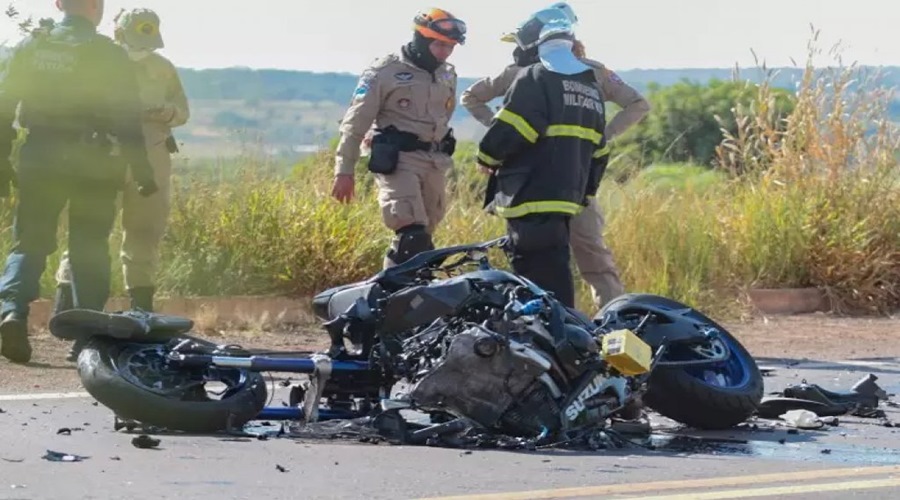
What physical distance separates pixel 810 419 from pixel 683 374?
691 mm

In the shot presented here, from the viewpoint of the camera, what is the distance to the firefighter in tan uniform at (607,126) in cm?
1051

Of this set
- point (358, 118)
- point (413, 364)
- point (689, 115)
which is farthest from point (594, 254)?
point (689, 115)

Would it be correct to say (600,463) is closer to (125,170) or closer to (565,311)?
(565,311)

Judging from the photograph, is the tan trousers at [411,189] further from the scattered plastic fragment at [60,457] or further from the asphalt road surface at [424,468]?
the scattered plastic fragment at [60,457]

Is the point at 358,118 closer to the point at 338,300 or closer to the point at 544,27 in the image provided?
A: the point at 544,27

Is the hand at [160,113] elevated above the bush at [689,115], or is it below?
above

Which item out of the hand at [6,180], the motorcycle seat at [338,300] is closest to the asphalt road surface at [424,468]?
the motorcycle seat at [338,300]

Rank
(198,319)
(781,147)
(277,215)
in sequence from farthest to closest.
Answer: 1. (781,147)
2. (277,215)
3. (198,319)

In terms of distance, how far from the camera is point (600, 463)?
6.64 m

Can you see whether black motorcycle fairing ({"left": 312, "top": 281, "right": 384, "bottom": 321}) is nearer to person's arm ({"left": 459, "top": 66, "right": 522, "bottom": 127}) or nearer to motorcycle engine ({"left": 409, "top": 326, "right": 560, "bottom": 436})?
motorcycle engine ({"left": 409, "top": 326, "right": 560, "bottom": 436})

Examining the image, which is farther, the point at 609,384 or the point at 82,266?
the point at 82,266

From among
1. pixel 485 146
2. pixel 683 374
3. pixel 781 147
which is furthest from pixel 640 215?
pixel 683 374

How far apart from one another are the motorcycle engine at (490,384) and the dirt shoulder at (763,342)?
8.03 ft

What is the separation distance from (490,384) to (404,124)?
11.7ft
